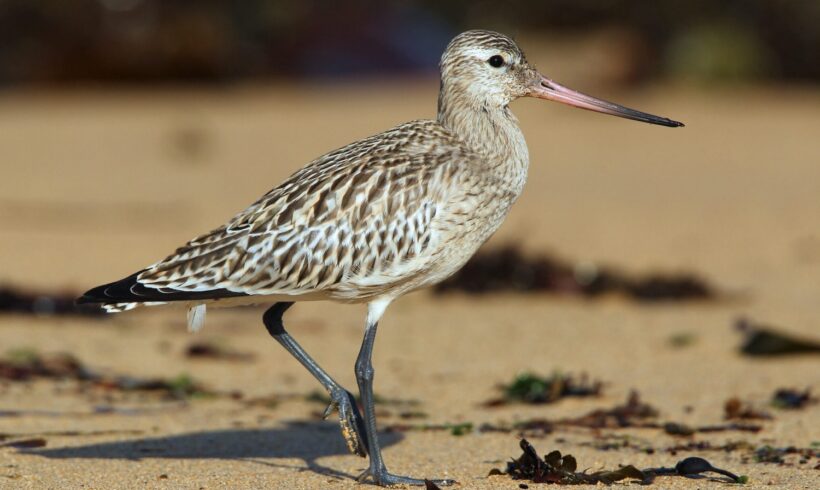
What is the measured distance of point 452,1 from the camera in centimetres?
3175

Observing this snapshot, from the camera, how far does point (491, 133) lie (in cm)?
770

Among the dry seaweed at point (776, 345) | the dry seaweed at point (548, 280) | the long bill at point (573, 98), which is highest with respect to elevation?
the long bill at point (573, 98)

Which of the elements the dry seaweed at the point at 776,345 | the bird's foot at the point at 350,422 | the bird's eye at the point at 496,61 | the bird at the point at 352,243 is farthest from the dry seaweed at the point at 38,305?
the dry seaweed at the point at 776,345

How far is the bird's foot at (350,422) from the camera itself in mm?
7270

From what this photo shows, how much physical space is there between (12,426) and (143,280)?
5.00ft

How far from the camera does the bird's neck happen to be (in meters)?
7.61

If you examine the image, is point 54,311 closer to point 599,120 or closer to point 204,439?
point 204,439

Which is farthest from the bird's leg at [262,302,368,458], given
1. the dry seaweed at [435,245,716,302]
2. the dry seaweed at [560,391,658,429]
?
the dry seaweed at [435,245,716,302]

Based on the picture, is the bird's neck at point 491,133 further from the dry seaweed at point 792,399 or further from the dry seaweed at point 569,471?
the dry seaweed at point 792,399

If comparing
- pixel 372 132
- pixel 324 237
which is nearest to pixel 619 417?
pixel 324 237

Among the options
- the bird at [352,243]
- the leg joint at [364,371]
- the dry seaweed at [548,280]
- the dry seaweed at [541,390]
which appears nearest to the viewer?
the bird at [352,243]

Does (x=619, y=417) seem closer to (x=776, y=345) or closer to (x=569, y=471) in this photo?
(x=569, y=471)

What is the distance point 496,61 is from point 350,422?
7.02ft

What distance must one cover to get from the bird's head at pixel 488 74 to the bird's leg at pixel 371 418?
4.27 ft
